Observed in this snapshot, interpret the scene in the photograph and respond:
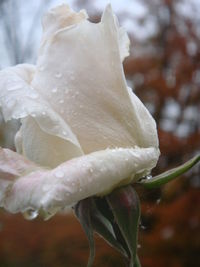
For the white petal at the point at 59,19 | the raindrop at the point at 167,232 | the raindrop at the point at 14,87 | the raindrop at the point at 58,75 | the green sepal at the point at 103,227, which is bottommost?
the raindrop at the point at 167,232

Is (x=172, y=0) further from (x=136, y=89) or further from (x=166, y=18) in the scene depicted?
(x=136, y=89)

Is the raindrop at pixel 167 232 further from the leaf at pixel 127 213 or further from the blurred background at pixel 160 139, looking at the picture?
the leaf at pixel 127 213

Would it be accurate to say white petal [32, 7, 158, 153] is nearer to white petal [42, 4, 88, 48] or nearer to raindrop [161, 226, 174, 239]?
white petal [42, 4, 88, 48]

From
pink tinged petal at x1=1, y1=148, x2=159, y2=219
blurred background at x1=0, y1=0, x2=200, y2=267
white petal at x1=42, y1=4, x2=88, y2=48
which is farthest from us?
blurred background at x1=0, y1=0, x2=200, y2=267

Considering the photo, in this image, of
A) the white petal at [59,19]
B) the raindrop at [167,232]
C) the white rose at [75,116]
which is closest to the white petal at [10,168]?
the white rose at [75,116]

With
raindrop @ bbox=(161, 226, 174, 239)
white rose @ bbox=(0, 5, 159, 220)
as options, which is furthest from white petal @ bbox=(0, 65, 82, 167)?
raindrop @ bbox=(161, 226, 174, 239)

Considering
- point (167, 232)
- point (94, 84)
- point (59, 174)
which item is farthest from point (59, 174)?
point (167, 232)

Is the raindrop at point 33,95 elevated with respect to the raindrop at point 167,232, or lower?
elevated
